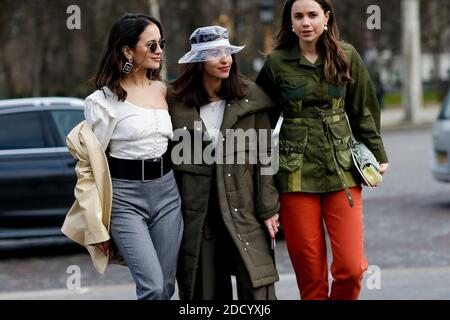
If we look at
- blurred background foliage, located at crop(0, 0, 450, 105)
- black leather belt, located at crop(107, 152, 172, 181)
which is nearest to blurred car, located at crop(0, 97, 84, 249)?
black leather belt, located at crop(107, 152, 172, 181)

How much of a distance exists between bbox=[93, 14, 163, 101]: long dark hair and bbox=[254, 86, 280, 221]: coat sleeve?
0.69 metres

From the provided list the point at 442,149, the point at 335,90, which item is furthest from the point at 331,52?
the point at 442,149

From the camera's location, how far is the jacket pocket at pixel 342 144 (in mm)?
5429

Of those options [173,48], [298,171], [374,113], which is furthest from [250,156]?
[173,48]

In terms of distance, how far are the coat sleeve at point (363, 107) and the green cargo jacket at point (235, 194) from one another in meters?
0.46

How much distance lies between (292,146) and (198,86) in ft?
1.86

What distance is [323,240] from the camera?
5555 millimetres

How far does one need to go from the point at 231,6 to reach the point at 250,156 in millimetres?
36088

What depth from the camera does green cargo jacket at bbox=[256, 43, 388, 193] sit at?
5.41 metres

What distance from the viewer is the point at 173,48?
44344 mm

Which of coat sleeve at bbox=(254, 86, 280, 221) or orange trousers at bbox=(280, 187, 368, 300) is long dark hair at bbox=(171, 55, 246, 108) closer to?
coat sleeve at bbox=(254, 86, 280, 221)

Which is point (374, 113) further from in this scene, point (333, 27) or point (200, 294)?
point (200, 294)

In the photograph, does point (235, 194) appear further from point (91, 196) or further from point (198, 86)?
point (91, 196)

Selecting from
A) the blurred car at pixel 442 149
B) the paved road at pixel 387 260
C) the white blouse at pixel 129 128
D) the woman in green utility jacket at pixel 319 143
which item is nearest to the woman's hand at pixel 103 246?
the white blouse at pixel 129 128
